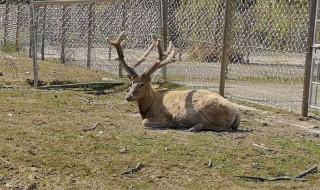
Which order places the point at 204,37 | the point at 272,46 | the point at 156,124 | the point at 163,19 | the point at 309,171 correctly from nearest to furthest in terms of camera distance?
the point at 309,171 < the point at 156,124 < the point at 272,46 < the point at 204,37 < the point at 163,19

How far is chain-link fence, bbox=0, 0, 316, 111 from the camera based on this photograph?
422 inches

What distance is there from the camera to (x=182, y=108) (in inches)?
311

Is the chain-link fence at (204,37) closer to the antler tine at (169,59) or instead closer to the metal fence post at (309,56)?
the metal fence post at (309,56)

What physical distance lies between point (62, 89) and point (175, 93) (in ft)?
13.0

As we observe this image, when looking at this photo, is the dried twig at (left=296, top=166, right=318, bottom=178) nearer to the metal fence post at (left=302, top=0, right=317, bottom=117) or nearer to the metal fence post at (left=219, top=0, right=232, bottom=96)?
the metal fence post at (left=302, top=0, right=317, bottom=117)

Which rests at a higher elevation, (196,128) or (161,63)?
(161,63)

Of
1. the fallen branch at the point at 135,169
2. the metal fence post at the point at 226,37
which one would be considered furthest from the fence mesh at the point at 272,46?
the fallen branch at the point at 135,169

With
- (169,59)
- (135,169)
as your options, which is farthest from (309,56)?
(135,169)

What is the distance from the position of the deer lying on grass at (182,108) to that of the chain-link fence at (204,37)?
8.14 ft

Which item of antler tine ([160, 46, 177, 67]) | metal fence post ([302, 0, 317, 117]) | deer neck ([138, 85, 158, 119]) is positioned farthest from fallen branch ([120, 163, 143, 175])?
metal fence post ([302, 0, 317, 117])

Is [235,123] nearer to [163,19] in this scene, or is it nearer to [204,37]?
[204,37]

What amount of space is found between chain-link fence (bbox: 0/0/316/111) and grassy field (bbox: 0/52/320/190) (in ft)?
6.12

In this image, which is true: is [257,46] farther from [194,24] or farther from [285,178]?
[285,178]

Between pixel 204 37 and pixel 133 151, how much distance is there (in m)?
6.16
